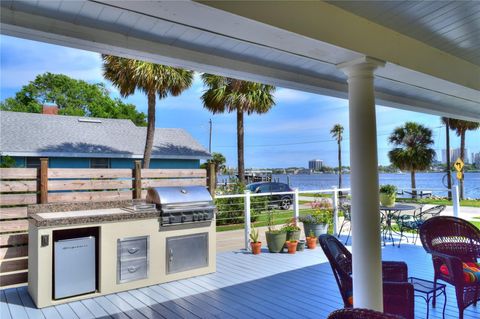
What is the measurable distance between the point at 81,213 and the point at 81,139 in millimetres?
9799

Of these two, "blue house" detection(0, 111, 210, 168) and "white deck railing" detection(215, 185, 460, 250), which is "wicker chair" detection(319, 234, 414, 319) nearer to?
"white deck railing" detection(215, 185, 460, 250)

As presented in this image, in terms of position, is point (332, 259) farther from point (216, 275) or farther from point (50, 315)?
Answer: point (50, 315)

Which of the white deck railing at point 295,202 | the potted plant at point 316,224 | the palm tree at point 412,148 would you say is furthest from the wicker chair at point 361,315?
the palm tree at point 412,148

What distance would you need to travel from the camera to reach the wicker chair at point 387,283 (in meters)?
2.59

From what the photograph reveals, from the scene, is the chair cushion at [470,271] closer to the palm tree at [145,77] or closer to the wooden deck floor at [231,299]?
the wooden deck floor at [231,299]

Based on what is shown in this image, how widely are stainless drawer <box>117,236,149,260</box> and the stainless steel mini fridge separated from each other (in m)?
0.31

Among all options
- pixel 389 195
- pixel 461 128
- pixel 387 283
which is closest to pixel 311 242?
pixel 389 195

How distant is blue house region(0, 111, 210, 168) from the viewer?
1162cm

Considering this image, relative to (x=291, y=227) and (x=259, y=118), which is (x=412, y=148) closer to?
(x=259, y=118)

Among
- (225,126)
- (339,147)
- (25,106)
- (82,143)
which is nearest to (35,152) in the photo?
(82,143)

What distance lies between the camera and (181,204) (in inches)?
181

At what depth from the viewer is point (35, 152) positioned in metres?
11.4

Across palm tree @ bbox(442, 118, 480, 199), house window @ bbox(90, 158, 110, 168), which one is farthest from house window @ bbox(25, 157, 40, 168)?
palm tree @ bbox(442, 118, 480, 199)

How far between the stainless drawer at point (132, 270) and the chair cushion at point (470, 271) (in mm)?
3317
